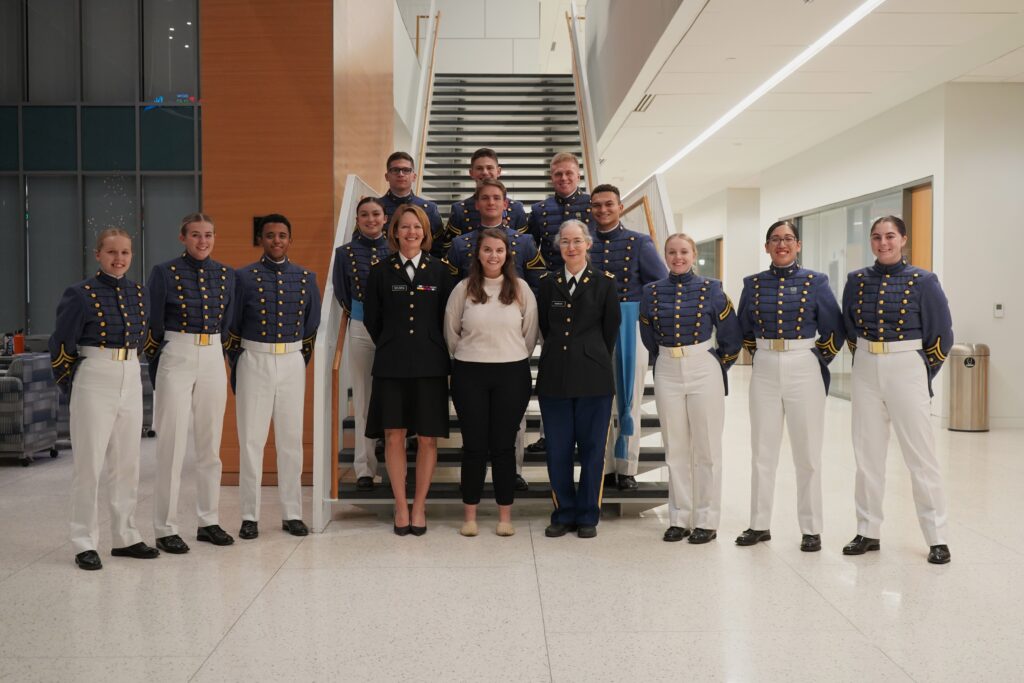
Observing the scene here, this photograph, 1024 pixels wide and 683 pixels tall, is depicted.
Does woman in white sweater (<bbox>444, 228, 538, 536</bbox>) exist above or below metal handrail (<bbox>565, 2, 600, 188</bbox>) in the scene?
below

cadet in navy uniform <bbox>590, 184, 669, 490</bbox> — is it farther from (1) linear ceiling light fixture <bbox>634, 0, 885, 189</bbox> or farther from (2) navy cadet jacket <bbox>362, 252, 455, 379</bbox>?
(2) navy cadet jacket <bbox>362, 252, 455, 379</bbox>

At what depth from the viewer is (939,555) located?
15.4 ft

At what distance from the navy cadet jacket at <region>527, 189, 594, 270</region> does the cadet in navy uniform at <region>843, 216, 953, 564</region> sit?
188 cm

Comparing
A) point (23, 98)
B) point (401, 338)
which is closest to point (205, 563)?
point (401, 338)

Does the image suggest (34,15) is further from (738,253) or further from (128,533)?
(738,253)

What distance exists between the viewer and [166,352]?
4.95 m

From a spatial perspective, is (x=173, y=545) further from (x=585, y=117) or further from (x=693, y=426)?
(x=585, y=117)

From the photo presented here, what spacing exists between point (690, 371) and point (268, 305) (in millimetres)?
2497

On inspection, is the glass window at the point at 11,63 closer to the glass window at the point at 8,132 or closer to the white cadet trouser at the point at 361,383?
the glass window at the point at 8,132

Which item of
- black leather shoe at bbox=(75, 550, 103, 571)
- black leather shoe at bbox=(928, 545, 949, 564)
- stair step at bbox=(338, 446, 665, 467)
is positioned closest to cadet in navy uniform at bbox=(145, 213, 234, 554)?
black leather shoe at bbox=(75, 550, 103, 571)

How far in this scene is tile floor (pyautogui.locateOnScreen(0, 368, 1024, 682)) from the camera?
3.33 m

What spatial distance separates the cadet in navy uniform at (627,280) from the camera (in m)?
5.53

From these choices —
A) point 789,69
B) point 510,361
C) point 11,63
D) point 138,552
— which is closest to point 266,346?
point 138,552

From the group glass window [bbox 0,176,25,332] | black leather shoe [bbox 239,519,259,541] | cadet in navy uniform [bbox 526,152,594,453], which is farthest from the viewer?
glass window [bbox 0,176,25,332]
